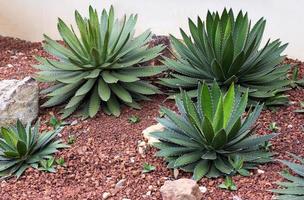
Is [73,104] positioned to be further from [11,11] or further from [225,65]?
[11,11]

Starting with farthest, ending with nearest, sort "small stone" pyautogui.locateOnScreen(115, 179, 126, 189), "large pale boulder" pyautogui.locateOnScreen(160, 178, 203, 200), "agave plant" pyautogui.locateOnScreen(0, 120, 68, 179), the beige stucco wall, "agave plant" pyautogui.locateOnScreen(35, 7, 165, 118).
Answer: the beige stucco wall → "agave plant" pyautogui.locateOnScreen(35, 7, 165, 118) → "agave plant" pyautogui.locateOnScreen(0, 120, 68, 179) → "small stone" pyautogui.locateOnScreen(115, 179, 126, 189) → "large pale boulder" pyautogui.locateOnScreen(160, 178, 203, 200)

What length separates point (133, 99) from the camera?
466cm

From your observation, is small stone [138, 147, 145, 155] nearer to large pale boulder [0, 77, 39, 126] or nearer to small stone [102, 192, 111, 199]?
small stone [102, 192, 111, 199]

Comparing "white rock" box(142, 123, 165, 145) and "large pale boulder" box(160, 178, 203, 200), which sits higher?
"white rock" box(142, 123, 165, 145)

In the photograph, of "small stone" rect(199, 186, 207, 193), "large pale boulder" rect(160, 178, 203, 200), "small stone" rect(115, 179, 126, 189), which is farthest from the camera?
"small stone" rect(115, 179, 126, 189)

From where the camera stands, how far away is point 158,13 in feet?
18.1

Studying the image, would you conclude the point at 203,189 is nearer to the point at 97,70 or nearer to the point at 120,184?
the point at 120,184

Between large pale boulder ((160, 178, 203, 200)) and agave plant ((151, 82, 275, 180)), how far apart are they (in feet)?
0.86

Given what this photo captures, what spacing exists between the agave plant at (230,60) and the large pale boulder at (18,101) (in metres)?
1.01

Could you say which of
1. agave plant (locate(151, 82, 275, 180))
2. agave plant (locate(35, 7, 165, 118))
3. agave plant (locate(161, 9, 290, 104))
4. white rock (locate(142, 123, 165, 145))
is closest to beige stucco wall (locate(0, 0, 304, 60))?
agave plant (locate(161, 9, 290, 104))

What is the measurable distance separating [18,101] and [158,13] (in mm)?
1710

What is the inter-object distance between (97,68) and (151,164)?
1.05 meters

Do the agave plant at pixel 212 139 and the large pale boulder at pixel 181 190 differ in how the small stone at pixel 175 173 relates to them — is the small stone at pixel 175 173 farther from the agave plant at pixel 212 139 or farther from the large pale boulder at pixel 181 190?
the large pale boulder at pixel 181 190

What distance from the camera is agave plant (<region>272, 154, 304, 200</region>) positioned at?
336 cm
